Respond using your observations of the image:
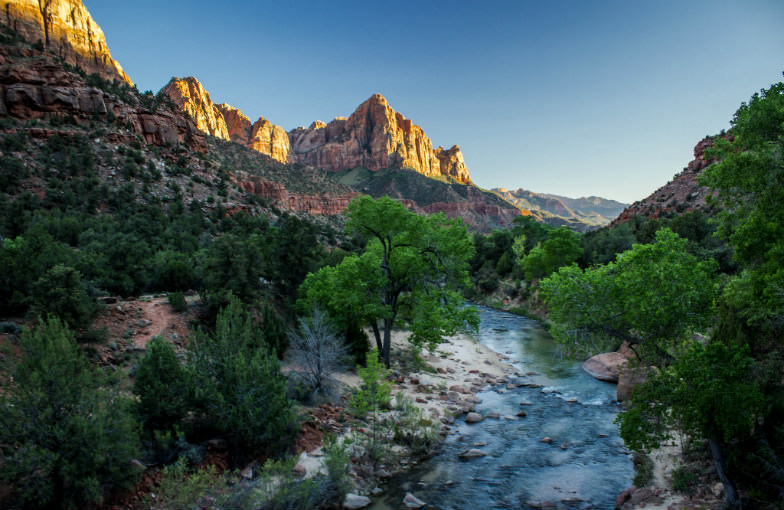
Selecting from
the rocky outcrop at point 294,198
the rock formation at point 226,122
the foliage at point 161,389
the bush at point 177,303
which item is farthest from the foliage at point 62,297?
the rock formation at point 226,122

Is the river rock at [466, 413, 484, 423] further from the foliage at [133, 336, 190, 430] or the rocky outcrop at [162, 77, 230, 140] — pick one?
the rocky outcrop at [162, 77, 230, 140]

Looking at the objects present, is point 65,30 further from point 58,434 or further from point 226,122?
point 226,122

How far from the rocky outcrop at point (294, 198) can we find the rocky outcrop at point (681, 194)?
159 ft

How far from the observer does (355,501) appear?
8.70 m

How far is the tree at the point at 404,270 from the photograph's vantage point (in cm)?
1611

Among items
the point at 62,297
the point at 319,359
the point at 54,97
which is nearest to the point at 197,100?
the point at 54,97

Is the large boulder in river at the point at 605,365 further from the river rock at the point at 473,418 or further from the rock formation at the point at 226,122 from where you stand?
the rock formation at the point at 226,122

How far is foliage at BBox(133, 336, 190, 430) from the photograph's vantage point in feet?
27.7

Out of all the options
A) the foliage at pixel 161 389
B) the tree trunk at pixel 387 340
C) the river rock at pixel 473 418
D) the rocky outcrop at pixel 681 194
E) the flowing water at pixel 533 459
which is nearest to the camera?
the foliage at pixel 161 389

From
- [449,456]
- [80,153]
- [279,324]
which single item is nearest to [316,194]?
[80,153]

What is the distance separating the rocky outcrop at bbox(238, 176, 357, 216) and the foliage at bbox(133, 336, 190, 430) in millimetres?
57779

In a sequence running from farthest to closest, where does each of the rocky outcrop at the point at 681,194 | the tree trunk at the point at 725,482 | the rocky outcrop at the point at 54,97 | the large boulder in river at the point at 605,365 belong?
the rocky outcrop at the point at 681,194 → the rocky outcrop at the point at 54,97 → the large boulder in river at the point at 605,365 → the tree trunk at the point at 725,482

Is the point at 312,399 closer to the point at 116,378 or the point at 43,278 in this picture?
the point at 116,378

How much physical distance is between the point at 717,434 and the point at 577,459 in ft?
14.9
